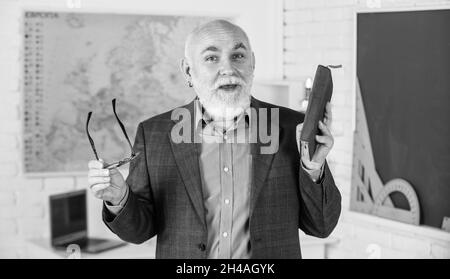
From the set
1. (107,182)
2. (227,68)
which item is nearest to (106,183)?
(107,182)

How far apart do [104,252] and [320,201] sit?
3.66ft

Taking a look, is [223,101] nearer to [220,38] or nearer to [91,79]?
[220,38]

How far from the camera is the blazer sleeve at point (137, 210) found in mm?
999

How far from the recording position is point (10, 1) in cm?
208

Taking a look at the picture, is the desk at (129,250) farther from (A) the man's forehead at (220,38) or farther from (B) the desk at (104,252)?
(A) the man's forehead at (220,38)

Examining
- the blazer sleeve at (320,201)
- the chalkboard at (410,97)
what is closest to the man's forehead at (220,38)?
the blazer sleeve at (320,201)

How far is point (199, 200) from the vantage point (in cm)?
104

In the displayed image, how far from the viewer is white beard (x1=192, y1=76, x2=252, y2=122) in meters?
1.05

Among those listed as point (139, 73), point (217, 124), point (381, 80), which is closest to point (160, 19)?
point (139, 73)

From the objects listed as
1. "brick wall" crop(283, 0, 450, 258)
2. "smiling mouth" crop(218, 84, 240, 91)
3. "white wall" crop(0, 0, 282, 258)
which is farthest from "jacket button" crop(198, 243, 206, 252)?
"white wall" crop(0, 0, 282, 258)

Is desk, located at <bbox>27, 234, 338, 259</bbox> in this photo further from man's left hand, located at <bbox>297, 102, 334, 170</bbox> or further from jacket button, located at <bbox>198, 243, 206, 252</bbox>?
man's left hand, located at <bbox>297, 102, 334, 170</bbox>

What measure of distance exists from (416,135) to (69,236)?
1.14 m
